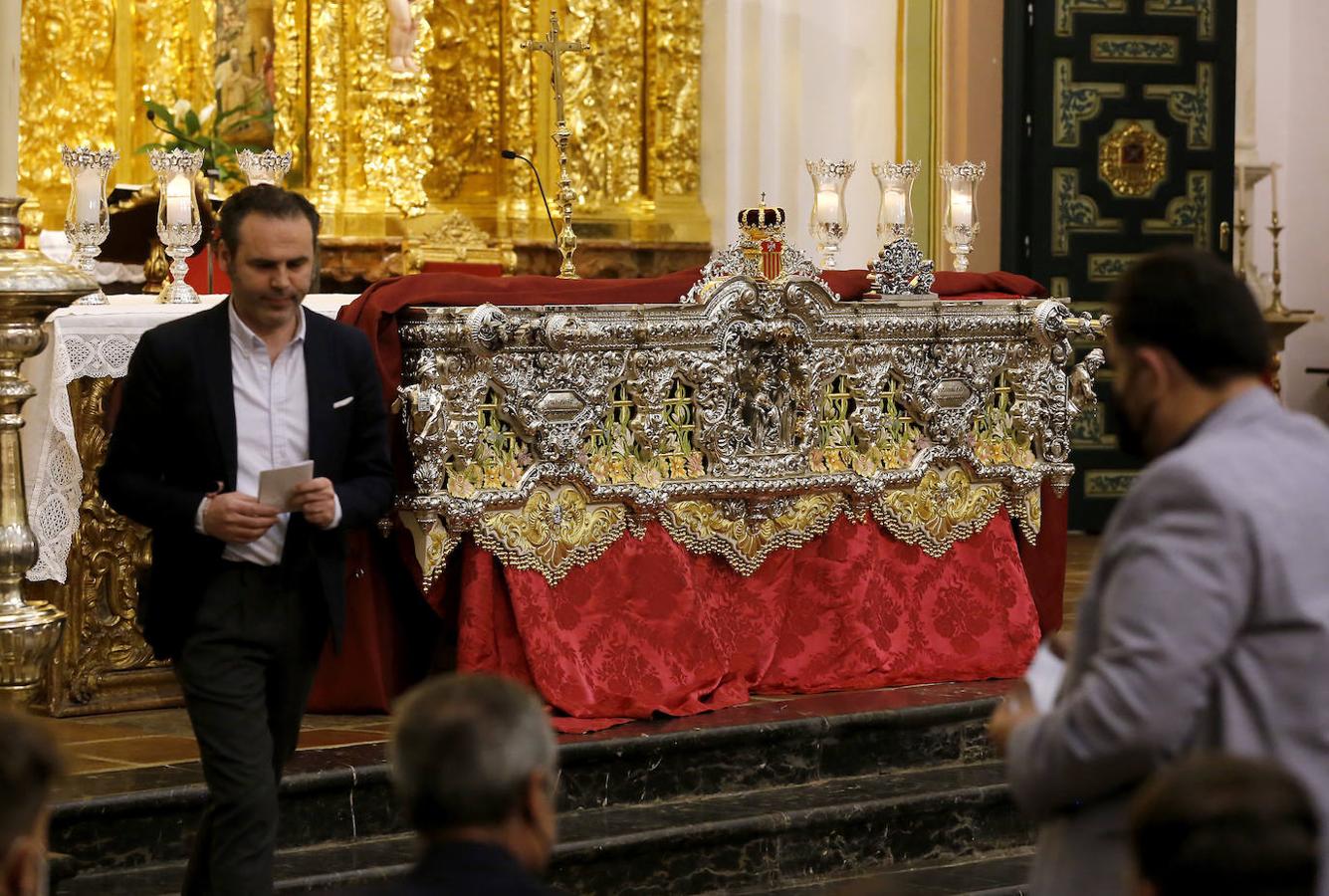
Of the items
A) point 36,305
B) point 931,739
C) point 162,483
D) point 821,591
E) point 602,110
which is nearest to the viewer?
point 162,483

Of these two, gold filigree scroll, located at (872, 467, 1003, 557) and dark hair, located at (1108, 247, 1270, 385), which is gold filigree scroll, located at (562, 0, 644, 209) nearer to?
gold filigree scroll, located at (872, 467, 1003, 557)

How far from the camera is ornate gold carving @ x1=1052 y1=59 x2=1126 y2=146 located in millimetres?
9305

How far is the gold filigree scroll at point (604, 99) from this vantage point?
930cm

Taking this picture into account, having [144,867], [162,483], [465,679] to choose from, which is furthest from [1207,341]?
[144,867]

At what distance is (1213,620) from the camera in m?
2.16

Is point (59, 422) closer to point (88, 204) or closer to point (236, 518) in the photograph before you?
point (88, 204)

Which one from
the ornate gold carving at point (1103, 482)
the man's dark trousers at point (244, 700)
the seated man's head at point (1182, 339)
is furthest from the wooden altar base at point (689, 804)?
the ornate gold carving at point (1103, 482)

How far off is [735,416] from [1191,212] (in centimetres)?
450

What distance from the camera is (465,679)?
213 centimetres

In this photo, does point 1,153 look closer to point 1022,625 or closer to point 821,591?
point 821,591

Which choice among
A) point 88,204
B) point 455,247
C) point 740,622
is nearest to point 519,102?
point 455,247

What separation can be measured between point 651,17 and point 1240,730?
762 cm

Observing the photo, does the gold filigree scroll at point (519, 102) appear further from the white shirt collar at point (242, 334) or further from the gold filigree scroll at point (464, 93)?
the white shirt collar at point (242, 334)

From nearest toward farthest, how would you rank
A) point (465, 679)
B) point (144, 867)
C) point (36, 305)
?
point (465, 679), point (36, 305), point (144, 867)
